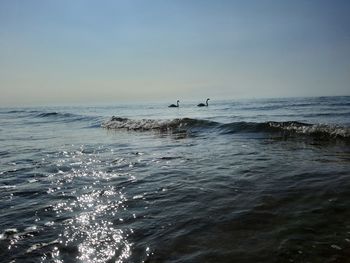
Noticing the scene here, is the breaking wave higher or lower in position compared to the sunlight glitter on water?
higher

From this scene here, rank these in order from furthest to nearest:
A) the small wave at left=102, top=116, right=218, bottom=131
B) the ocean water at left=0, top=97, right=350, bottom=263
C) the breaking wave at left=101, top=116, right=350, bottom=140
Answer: the small wave at left=102, top=116, right=218, bottom=131
the breaking wave at left=101, top=116, right=350, bottom=140
the ocean water at left=0, top=97, right=350, bottom=263

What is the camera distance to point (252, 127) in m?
→ 15.9

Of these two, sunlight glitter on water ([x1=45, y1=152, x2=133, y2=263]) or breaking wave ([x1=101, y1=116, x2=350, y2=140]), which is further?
breaking wave ([x1=101, y1=116, x2=350, y2=140])

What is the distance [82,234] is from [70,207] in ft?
4.10

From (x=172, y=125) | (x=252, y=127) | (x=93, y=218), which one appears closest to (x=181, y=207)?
(x=93, y=218)

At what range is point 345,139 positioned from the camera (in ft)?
37.9

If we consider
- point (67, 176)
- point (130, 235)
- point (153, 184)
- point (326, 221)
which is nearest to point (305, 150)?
point (153, 184)

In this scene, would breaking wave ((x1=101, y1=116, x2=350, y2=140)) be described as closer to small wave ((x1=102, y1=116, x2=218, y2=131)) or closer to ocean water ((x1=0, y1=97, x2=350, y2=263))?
small wave ((x1=102, y1=116, x2=218, y2=131))

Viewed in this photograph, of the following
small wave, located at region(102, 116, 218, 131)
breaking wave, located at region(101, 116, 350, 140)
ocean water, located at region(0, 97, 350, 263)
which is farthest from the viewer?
small wave, located at region(102, 116, 218, 131)

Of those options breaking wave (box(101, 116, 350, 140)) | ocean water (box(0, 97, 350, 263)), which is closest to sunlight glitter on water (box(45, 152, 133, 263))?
ocean water (box(0, 97, 350, 263))

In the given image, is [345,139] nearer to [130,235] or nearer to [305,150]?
[305,150]

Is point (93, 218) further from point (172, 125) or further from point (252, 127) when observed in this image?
point (172, 125)

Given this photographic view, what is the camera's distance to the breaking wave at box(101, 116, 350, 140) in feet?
41.1

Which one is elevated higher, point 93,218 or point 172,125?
point 172,125
